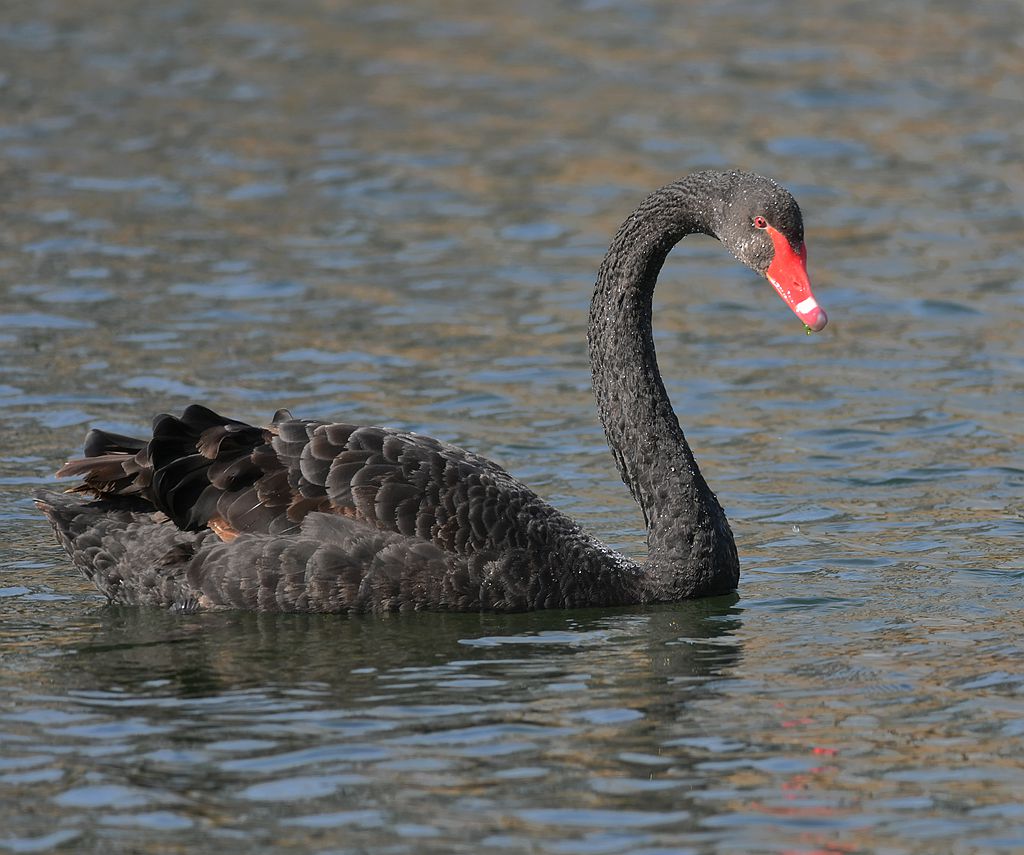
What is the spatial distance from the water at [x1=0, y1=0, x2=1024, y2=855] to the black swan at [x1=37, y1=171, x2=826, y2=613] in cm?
17

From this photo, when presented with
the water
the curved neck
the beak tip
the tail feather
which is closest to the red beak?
the beak tip

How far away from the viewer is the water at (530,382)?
6984mm

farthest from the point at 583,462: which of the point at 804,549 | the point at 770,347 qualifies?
the point at 770,347

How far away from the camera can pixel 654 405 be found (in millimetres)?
9719

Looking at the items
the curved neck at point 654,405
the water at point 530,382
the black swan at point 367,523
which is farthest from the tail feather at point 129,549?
the curved neck at point 654,405

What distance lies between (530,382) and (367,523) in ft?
15.2

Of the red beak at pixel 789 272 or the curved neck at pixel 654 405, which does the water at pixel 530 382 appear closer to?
the curved neck at pixel 654 405

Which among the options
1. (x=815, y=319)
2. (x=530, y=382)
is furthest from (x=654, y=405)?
(x=530, y=382)

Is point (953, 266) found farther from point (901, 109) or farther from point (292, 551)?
point (292, 551)

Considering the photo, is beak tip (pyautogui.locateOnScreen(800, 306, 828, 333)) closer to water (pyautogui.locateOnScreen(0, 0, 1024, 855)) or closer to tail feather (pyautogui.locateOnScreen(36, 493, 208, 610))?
water (pyautogui.locateOnScreen(0, 0, 1024, 855))

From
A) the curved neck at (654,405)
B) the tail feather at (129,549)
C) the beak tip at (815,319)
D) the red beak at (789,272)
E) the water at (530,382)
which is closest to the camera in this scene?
the water at (530,382)

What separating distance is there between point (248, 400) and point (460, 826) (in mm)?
6780

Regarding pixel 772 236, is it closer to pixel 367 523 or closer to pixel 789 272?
pixel 789 272

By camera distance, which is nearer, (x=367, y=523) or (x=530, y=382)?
(x=367, y=523)
